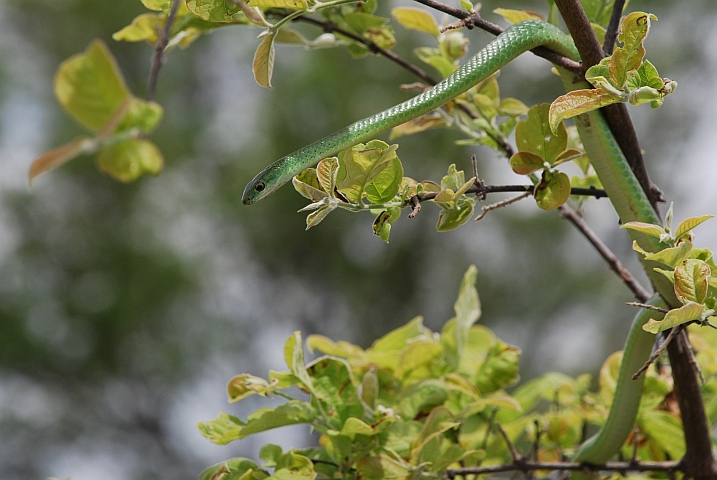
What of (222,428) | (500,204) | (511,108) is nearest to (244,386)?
(222,428)

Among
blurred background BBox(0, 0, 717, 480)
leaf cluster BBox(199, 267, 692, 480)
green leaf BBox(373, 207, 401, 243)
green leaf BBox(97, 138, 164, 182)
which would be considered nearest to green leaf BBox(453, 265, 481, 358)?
leaf cluster BBox(199, 267, 692, 480)

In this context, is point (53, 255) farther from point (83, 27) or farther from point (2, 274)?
point (83, 27)

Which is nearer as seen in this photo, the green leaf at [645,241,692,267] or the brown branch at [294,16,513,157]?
the green leaf at [645,241,692,267]

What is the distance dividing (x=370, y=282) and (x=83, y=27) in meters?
4.21

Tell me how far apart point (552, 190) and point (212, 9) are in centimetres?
38

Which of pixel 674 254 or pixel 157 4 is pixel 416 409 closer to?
pixel 674 254

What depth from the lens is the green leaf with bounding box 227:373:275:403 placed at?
74 centimetres

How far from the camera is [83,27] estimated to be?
23.2ft

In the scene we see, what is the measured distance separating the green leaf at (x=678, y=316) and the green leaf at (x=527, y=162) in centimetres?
22

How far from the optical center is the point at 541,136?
2.25 feet

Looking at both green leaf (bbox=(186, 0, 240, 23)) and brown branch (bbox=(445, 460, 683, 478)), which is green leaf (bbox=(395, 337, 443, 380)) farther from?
green leaf (bbox=(186, 0, 240, 23))

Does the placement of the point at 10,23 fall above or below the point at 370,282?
above

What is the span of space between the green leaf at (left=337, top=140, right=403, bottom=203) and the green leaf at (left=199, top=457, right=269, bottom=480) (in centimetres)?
33

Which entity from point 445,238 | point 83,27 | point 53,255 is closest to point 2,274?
point 53,255
